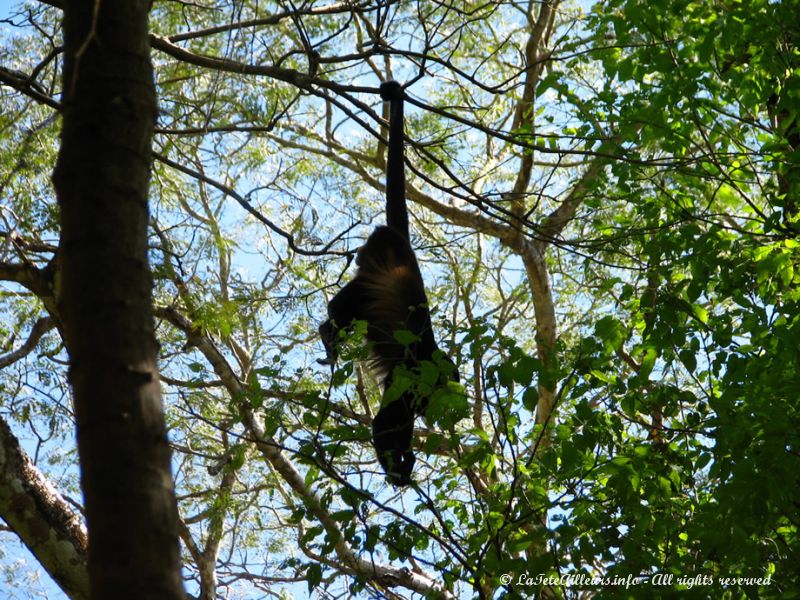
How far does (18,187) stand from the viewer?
604 cm

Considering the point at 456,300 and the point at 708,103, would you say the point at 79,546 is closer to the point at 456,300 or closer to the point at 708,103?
the point at 708,103

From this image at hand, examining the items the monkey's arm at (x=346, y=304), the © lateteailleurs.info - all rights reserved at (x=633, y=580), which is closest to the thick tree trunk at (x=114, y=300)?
the © lateteailleurs.info - all rights reserved at (x=633, y=580)

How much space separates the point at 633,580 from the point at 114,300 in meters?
2.69

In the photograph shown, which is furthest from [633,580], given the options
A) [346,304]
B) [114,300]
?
[346,304]

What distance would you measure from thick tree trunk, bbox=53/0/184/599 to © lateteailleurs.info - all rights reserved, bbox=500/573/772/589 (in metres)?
2.27

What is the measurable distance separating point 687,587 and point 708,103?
7.84ft

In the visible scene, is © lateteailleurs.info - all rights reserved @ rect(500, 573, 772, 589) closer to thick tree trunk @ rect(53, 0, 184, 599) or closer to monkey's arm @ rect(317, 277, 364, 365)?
thick tree trunk @ rect(53, 0, 184, 599)

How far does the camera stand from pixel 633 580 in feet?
10.5

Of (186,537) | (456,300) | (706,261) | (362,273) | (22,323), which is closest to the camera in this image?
(706,261)

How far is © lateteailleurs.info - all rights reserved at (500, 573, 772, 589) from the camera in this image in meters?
3.05

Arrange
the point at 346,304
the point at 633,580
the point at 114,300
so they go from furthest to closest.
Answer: the point at 346,304 < the point at 633,580 < the point at 114,300

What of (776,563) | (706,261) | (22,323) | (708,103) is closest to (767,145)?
(708,103)

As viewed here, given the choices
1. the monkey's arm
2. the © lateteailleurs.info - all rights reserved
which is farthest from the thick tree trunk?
the monkey's arm

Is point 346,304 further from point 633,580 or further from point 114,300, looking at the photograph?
point 114,300
